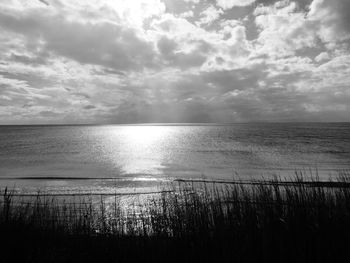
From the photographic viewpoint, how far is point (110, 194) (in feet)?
52.9

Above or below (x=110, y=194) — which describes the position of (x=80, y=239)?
above

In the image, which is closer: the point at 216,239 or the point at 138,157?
the point at 216,239

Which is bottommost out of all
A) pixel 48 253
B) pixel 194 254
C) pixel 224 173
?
pixel 224 173

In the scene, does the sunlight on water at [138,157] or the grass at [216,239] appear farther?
the sunlight on water at [138,157]

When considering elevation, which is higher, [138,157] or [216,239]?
[216,239]

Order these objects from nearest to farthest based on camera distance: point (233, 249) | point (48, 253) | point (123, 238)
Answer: point (48, 253) < point (233, 249) < point (123, 238)

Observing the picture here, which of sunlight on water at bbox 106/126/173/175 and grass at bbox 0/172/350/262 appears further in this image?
sunlight on water at bbox 106/126/173/175

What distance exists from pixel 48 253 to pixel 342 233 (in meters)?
6.89

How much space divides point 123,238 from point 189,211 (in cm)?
212

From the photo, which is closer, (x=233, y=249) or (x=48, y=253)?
(x=48, y=253)

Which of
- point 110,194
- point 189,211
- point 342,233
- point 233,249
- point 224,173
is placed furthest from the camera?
point 224,173

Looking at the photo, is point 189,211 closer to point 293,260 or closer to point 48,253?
point 293,260

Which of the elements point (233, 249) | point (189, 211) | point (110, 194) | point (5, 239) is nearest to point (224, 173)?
point (110, 194)

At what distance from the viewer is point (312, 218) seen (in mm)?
6285
